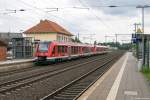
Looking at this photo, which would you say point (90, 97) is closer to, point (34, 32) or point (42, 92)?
point (42, 92)

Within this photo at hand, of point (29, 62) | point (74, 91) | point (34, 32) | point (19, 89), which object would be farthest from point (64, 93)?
point (34, 32)

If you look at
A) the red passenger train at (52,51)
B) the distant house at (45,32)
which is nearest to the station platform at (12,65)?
the red passenger train at (52,51)


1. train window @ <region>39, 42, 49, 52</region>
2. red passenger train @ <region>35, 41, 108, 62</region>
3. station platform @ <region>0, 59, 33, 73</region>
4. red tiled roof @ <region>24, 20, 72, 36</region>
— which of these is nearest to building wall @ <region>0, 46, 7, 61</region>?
red passenger train @ <region>35, 41, 108, 62</region>

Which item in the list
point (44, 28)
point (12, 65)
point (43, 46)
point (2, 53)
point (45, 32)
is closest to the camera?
point (12, 65)

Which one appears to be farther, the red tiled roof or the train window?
the red tiled roof

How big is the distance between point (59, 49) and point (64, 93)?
27.6m

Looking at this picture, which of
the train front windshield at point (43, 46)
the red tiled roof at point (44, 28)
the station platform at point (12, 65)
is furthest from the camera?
the red tiled roof at point (44, 28)

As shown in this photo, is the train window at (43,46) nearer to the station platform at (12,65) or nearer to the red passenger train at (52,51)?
the red passenger train at (52,51)

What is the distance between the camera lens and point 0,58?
43.7m

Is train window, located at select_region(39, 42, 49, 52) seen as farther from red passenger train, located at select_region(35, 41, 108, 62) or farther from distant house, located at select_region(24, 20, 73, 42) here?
distant house, located at select_region(24, 20, 73, 42)

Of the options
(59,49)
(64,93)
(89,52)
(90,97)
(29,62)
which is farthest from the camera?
(89,52)

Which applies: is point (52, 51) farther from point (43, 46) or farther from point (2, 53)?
point (2, 53)

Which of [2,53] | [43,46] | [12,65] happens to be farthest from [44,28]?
[12,65]

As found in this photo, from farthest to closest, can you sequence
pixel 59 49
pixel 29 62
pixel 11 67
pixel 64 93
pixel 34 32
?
1. pixel 34 32
2. pixel 59 49
3. pixel 29 62
4. pixel 11 67
5. pixel 64 93
